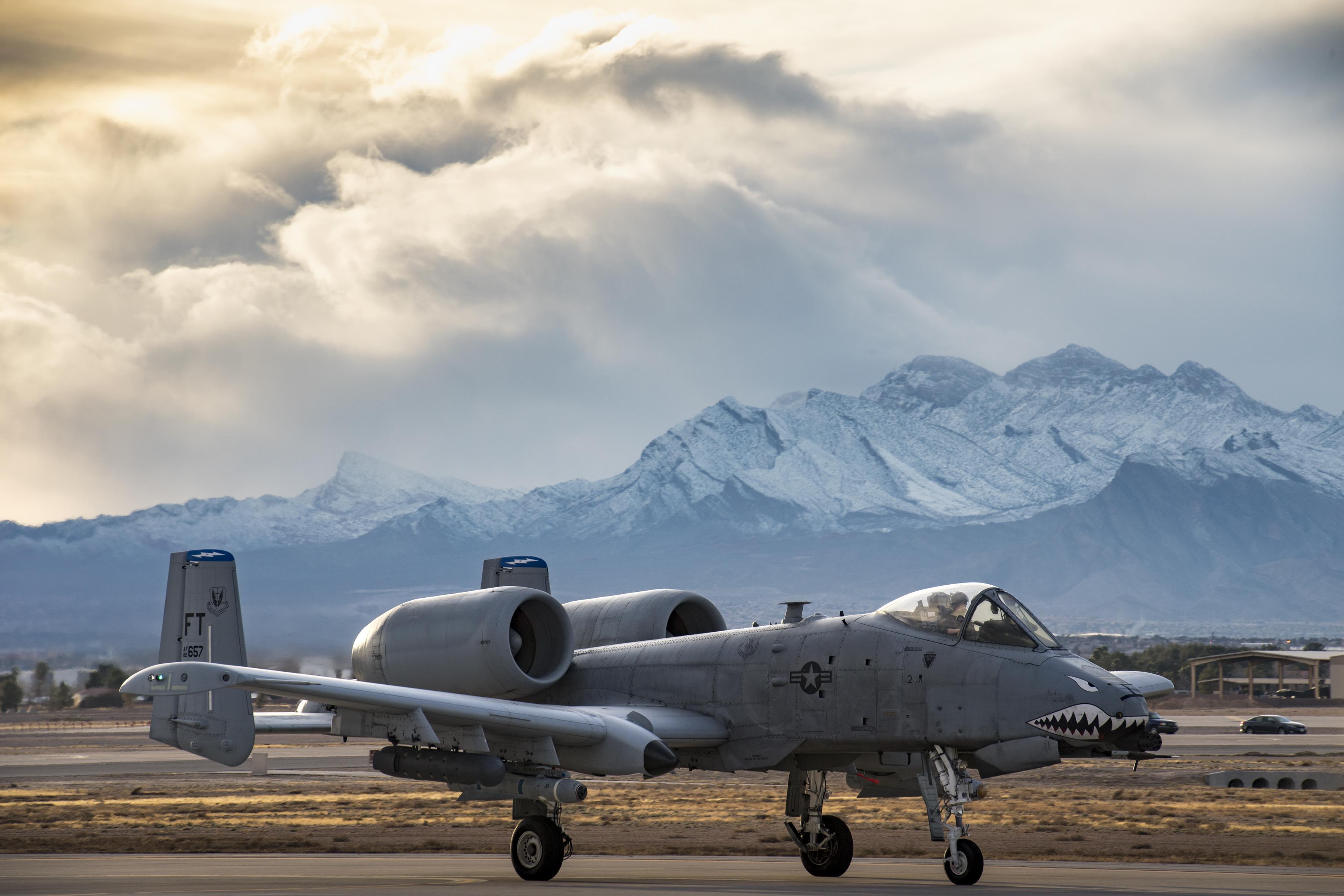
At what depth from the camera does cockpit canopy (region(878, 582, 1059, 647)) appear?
18781mm

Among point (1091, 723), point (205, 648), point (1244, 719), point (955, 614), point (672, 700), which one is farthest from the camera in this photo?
point (1244, 719)

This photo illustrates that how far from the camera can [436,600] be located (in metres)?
22.0

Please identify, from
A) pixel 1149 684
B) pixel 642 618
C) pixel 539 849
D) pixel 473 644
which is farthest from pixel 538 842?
pixel 1149 684

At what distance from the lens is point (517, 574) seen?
2542 cm

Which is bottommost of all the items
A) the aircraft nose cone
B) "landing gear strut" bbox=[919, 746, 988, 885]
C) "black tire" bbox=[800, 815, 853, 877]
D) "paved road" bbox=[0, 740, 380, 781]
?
"paved road" bbox=[0, 740, 380, 781]

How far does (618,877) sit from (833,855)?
10.7 ft

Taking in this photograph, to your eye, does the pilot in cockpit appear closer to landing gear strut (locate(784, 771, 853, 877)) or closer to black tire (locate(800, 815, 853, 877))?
landing gear strut (locate(784, 771, 853, 877))

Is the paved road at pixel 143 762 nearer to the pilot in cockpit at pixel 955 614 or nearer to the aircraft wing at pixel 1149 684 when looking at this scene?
the aircraft wing at pixel 1149 684

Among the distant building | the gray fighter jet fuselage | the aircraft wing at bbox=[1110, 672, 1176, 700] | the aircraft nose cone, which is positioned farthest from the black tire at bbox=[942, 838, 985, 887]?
the distant building

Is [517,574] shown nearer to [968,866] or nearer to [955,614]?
[955,614]

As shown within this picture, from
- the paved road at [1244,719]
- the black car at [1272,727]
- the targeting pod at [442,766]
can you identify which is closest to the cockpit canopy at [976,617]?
the targeting pod at [442,766]

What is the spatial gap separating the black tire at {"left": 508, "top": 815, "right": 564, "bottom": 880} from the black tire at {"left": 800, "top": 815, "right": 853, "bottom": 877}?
3.70 metres

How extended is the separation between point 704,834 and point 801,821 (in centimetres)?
1138

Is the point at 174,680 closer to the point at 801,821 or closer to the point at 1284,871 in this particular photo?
the point at 801,821
